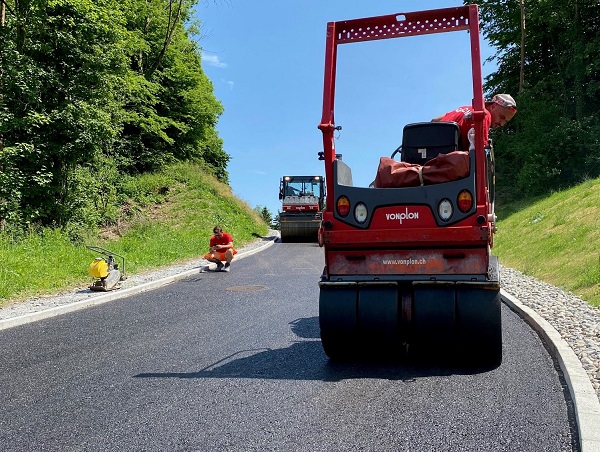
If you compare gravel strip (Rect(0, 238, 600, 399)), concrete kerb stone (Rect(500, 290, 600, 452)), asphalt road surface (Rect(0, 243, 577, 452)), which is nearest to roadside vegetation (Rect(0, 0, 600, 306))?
gravel strip (Rect(0, 238, 600, 399))

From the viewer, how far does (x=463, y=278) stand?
477 centimetres

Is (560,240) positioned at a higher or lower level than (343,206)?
lower

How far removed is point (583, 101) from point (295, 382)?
1000 inches

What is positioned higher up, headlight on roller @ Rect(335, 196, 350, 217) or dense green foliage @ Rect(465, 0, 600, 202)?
dense green foliage @ Rect(465, 0, 600, 202)

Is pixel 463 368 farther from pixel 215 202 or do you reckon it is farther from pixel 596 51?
pixel 215 202

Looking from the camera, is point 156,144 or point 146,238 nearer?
point 146,238

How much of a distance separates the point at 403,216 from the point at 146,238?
683 inches

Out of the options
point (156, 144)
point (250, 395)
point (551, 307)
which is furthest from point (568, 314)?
point (156, 144)

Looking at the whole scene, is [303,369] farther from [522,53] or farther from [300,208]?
[522,53]

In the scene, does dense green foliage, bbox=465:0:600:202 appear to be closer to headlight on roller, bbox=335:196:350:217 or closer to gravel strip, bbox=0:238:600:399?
gravel strip, bbox=0:238:600:399

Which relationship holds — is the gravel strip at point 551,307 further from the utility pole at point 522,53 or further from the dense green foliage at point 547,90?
the utility pole at point 522,53

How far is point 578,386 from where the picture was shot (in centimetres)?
414

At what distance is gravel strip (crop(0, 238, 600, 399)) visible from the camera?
5.23 m

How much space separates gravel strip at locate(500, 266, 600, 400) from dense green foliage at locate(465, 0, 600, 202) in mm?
14146
